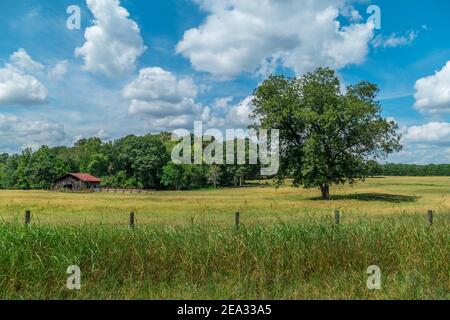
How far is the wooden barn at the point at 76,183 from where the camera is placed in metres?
94.0

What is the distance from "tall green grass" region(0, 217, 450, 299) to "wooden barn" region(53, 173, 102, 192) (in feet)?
289

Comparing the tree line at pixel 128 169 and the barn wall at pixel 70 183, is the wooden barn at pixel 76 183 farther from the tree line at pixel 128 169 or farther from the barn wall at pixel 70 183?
the tree line at pixel 128 169

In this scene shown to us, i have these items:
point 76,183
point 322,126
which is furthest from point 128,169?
point 322,126

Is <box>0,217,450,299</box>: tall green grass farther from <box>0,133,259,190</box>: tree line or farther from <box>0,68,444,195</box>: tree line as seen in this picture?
<box>0,133,259,190</box>: tree line

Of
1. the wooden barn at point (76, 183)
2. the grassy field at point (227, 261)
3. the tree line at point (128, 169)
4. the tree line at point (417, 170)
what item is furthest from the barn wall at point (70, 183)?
the tree line at point (417, 170)

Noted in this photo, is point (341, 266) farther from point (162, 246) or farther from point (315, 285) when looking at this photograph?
point (162, 246)

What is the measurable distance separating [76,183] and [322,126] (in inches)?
2703

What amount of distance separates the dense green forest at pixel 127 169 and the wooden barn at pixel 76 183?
18.1ft

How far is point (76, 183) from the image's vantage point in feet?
311

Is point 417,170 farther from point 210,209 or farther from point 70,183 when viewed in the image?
point 210,209

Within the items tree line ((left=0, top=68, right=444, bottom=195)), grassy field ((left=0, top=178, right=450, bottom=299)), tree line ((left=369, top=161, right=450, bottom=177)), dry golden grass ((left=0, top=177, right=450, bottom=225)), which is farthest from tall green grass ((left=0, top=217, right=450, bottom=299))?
tree line ((left=369, top=161, right=450, bottom=177))
